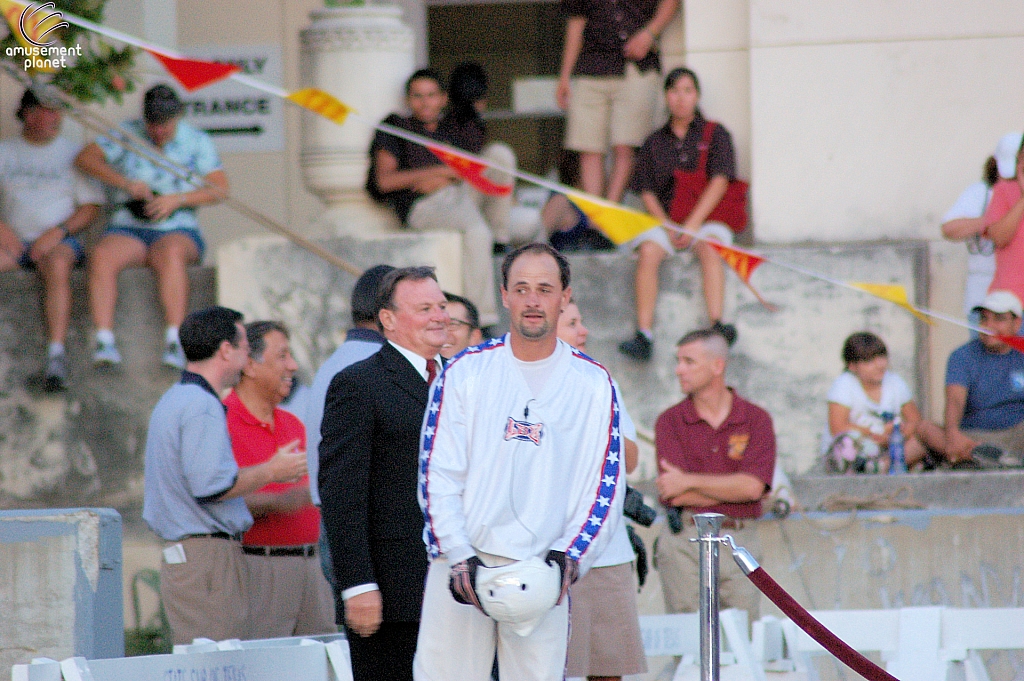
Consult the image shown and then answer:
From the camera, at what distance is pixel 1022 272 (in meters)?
8.28

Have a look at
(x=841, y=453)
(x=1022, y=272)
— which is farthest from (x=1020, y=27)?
(x=841, y=453)

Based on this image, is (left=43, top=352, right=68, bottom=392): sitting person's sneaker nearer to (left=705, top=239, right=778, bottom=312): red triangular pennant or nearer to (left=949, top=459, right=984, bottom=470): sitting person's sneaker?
(left=705, top=239, right=778, bottom=312): red triangular pennant

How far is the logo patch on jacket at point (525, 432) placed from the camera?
4.08 m

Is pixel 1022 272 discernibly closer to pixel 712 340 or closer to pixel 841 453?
pixel 841 453

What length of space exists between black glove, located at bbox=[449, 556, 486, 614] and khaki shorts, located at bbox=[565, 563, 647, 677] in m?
1.57

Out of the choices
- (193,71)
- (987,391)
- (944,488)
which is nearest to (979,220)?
(987,391)

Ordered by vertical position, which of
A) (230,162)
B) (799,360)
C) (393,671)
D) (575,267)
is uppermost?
(230,162)

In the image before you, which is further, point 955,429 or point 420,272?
point 955,429

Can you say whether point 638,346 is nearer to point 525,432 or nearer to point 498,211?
point 498,211

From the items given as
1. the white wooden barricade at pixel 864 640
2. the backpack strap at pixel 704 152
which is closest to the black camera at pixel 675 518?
the white wooden barricade at pixel 864 640

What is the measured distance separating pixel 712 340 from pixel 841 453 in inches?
67.5

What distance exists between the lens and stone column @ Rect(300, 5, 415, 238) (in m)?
8.52

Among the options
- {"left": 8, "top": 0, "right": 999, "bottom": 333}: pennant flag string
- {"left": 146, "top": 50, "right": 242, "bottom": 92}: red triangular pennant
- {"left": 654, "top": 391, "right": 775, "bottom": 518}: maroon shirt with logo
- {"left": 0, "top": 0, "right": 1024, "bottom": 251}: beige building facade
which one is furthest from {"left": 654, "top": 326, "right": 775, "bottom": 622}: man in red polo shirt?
{"left": 0, "top": 0, "right": 1024, "bottom": 251}: beige building facade

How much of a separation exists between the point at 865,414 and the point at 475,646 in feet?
14.3
